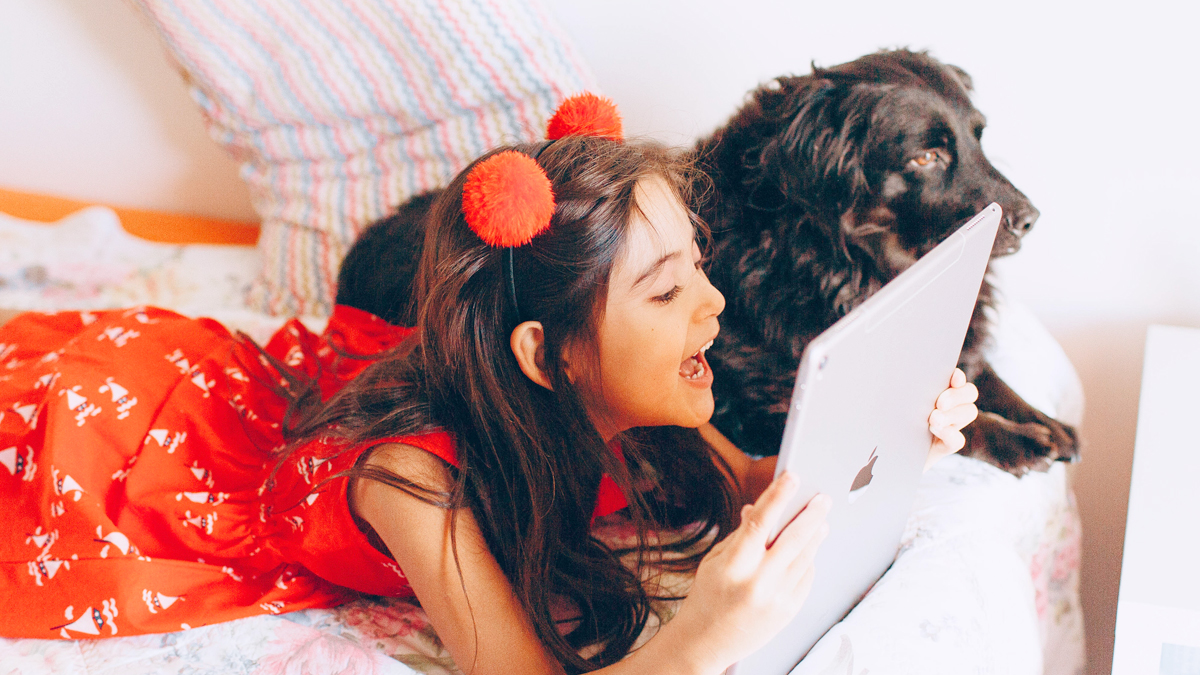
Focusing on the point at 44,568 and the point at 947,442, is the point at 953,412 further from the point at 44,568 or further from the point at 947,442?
the point at 44,568

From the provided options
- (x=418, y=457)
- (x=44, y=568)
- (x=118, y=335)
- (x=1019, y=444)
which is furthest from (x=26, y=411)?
(x=1019, y=444)

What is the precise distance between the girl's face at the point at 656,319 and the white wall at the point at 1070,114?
0.56 metres

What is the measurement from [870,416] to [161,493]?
0.89 metres

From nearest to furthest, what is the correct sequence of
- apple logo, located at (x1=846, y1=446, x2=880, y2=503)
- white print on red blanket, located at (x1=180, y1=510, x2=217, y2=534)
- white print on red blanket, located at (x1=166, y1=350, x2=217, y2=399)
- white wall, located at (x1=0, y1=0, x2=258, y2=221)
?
1. apple logo, located at (x1=846, y1=446, x2=880, y2=503)
2. white print on red blanket, located at (x1=180, y1=510, x2=217, y2=534)
3. white print on red blanket, located at (x1=166, y1=350, x2=217, y2=399)
4. white wall, located at (x1=0, y1=0, x2=258, y2=221)

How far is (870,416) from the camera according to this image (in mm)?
581

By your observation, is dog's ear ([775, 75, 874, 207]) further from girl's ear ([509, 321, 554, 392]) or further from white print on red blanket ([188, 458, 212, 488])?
A: white print on red blanket ([188, 458, 212, 488])

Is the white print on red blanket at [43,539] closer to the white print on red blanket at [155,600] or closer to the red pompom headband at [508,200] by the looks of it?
the white print on red blanket at [155,600]

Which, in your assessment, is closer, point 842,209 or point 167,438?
point 842,209

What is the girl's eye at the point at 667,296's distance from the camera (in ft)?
2.54

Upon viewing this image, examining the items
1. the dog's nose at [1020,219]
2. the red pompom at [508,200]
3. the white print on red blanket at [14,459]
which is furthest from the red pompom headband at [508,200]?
the white print on red blanket at [14,459]

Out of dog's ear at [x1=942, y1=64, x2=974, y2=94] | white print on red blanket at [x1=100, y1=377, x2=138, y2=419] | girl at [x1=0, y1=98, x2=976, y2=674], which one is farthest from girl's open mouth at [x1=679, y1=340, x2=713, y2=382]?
white print on red blanket at [x1=100, y1=377, x2=138, y2=419]

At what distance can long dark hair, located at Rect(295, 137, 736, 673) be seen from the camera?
762 mm

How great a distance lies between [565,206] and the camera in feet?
2.48

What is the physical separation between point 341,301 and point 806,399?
1.03 meters
